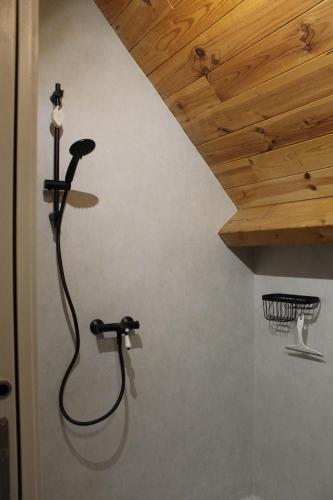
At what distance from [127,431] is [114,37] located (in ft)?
6.64

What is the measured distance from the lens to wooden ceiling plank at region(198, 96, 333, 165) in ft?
5.20

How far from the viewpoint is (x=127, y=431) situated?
77.4 inches

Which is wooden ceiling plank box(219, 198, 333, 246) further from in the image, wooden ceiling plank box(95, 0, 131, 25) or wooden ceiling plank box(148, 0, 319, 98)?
wooden ceiling plank box(95, 0, 131, 25)

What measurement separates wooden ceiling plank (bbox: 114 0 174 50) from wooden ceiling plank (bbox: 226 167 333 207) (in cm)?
94

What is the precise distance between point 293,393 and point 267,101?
5.11 ft

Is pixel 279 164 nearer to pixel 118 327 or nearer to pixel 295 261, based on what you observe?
pixel 295 261

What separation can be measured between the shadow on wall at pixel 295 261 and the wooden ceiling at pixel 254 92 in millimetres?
205

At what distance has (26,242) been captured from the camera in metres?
0.77

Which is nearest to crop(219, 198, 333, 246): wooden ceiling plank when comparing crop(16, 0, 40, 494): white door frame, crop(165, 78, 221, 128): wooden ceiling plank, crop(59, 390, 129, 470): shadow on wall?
crop(165, 78, 221, 128): wooden ceiling plank

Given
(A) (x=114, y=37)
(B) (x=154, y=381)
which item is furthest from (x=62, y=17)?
(B) (x=154, y=381)

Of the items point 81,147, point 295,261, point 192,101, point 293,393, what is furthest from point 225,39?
point 293,393

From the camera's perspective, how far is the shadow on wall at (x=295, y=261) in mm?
2029

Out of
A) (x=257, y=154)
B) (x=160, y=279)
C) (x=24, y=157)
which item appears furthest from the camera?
(x=160, y=279)

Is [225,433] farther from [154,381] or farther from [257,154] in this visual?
[257,154]
